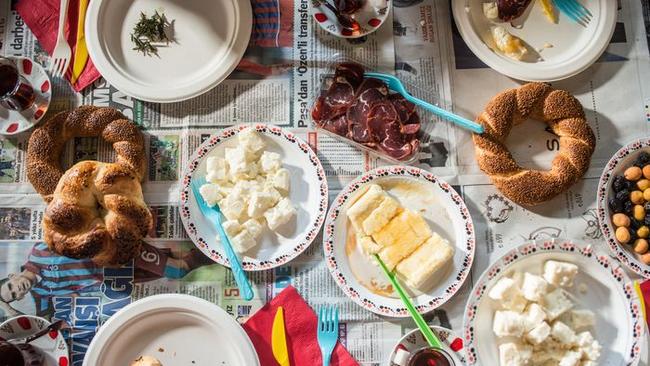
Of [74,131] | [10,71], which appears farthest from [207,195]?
[10,71]

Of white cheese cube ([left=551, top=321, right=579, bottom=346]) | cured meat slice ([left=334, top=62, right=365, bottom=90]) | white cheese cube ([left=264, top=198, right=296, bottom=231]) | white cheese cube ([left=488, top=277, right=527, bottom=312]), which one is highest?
cured meat slice ([left=334, top=62, right=365, bottom=90])

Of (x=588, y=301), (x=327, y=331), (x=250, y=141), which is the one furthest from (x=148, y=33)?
(x=588, y=301)

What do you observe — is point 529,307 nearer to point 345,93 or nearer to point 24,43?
point 345,93

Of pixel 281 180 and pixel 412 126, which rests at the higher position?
pixel 412 126

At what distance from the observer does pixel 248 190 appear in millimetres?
1659

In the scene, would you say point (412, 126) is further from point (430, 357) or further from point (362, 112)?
point (430, 357)

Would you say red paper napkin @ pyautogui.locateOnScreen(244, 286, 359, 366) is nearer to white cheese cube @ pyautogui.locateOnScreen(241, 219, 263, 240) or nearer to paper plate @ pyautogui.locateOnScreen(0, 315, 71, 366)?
white cheese cube @ pyautogui.locateOnScreen(241, 219, 263, 240)

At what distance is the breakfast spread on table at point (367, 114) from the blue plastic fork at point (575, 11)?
0.54 metres

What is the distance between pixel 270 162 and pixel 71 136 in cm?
57

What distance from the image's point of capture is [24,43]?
1790mm

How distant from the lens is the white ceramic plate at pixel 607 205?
169 centimetres

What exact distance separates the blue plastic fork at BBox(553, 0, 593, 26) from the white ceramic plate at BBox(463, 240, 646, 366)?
2.14 ft

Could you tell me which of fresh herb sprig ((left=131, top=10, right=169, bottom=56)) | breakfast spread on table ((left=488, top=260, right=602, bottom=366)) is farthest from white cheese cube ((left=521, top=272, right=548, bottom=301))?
fresh herb sprig ((left=131, top=10, right=169, bottom=56))

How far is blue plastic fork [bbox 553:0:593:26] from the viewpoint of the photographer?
1777 mm
